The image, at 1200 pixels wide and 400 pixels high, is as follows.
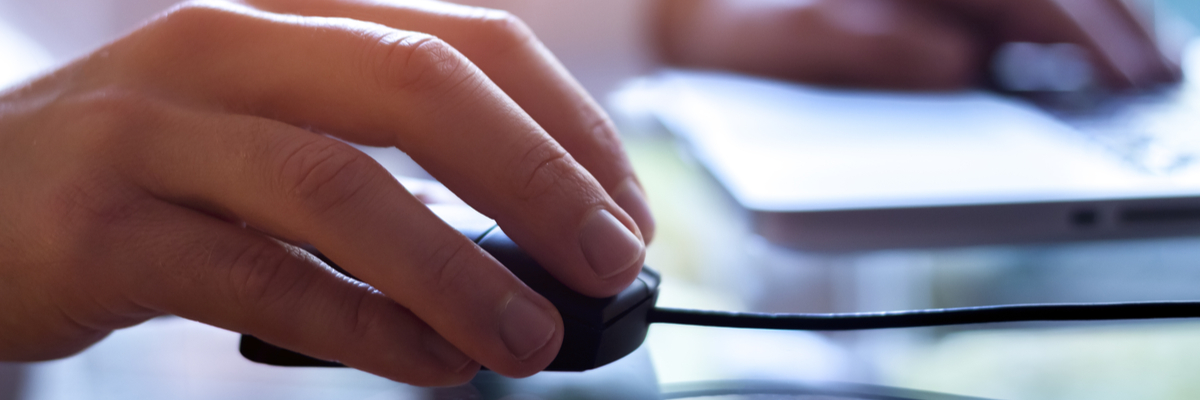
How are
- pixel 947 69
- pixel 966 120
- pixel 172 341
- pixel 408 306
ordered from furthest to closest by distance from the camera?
1. pixel 947 69
2. pixel 966 120
3. pixel 172 341
4. pixel 408 306

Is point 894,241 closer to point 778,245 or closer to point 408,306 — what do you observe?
point 778,245

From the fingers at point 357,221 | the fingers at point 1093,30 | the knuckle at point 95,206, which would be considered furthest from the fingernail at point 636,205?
the fingers at point 1093,30

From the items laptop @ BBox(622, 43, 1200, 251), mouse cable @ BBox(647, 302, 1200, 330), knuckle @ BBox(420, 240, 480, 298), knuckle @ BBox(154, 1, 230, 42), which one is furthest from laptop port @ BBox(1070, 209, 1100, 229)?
knuckle @ BBox(154, 1, 230, 42)

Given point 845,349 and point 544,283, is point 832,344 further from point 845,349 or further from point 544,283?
point 544,283

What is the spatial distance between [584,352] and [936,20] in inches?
31.9

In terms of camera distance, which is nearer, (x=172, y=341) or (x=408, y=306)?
(x=408, y=306)

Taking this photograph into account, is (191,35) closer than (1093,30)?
Yes

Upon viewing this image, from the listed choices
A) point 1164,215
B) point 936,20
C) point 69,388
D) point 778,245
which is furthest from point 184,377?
point 936,20

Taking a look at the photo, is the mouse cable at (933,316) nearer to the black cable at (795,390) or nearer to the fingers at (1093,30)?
the black cable at (795,390)

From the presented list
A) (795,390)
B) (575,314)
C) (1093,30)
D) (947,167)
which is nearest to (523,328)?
(575,314)

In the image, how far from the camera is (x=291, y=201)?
27cm

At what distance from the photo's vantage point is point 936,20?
909 millimetres

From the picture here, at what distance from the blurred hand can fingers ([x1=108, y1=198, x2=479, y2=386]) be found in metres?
0.65

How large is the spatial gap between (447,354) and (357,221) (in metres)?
0.06
